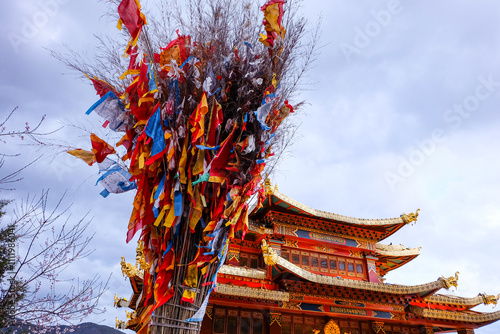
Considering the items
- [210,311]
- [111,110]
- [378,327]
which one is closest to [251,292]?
[210,311]

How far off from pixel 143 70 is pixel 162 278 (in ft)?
6.71

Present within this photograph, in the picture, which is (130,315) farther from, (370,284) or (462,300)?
(462,300)

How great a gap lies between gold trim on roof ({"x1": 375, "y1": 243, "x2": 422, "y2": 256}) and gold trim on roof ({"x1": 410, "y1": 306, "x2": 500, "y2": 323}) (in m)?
2.39

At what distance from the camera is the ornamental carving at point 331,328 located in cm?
1091

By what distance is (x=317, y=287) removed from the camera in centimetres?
1102

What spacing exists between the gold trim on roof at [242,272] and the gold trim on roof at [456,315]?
5.68 m

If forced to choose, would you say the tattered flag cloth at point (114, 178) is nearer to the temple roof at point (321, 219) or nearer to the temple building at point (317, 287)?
the temple building at point (317, 287)

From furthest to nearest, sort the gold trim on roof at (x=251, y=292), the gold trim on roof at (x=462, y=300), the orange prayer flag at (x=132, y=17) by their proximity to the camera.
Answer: the gold trim on roof at (x=462, y=300)
the gold trim on roof at (x=251, y=292)
the orange prayer flag at (x=132, y=17)

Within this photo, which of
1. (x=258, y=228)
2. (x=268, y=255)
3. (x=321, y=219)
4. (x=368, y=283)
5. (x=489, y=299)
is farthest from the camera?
(x=321, y=219)

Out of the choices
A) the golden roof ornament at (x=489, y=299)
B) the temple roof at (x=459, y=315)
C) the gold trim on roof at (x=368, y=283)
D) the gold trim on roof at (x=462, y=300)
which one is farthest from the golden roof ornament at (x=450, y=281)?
the golden roof ornament at (x=489, y=299)

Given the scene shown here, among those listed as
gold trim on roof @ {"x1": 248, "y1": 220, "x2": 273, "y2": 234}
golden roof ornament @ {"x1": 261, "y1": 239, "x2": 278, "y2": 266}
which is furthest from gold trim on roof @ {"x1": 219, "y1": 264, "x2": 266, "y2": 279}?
gold trim on roof @ {"x1": 248, "y1": 220, "x2": 273, "y2": 234}

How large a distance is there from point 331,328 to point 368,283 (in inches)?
73.5

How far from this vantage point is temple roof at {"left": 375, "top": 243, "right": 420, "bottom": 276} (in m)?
13.8

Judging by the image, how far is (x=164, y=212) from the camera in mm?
3426
